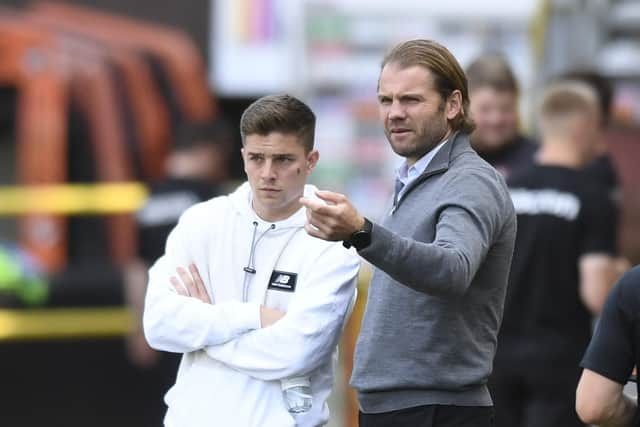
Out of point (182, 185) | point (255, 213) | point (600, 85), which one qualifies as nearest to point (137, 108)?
point (182, 185)

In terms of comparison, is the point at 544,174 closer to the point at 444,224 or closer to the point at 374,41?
the point at 444,224

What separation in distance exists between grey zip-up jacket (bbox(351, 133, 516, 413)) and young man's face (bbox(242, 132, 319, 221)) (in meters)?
0.27

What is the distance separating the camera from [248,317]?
349 cm

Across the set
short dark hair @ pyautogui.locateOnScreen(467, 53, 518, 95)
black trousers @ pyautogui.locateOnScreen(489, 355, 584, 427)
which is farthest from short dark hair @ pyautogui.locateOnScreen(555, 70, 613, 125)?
black trousers @ pyautogui.locateOnScreen(489, 355, 584, 427)

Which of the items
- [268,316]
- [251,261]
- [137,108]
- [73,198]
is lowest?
[73,198]

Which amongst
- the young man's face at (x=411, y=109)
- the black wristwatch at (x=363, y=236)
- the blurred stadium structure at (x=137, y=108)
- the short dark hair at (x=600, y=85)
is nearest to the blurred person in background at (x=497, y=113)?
the short dark hair at (x=600, y=85)

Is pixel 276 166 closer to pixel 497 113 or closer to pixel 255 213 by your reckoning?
pixel 255 213

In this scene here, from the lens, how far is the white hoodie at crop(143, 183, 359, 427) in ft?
11.4

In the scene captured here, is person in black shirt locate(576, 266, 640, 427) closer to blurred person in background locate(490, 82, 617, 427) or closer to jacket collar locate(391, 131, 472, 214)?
jacket collar locate(391, 131, 472, 214)

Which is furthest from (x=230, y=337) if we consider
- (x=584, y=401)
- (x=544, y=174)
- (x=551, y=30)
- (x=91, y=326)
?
(x=551, y=30)

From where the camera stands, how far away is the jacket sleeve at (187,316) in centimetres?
349

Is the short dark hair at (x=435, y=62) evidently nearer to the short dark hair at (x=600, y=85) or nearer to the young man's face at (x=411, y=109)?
the young man's face at (x=411, y=109)

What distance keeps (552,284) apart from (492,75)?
0.86m

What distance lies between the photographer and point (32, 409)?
8367mm
